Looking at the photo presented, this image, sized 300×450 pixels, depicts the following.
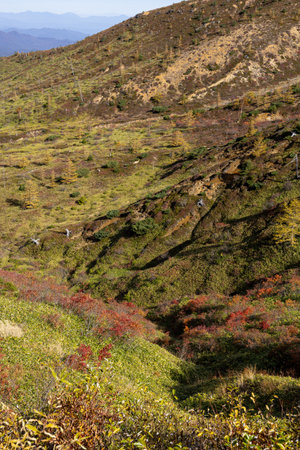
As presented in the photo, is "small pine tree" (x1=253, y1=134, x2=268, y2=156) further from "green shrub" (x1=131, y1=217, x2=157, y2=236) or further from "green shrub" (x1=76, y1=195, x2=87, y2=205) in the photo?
"green shrub" (x1=76, y1=195, x2=87, y2=205)

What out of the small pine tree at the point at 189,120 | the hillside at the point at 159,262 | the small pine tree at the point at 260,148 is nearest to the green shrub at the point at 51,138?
the hillside at the point at 159,262

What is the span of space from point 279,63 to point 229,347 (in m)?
119

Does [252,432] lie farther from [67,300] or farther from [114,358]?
[67,300]

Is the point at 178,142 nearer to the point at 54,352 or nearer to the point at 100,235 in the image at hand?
the point at 100,235

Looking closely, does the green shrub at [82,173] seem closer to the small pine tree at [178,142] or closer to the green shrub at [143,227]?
the small pine tree at [178,142]

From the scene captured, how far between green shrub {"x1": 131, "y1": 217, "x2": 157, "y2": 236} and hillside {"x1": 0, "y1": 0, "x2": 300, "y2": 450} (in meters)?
0.16

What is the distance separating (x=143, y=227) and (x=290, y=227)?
17067 mm

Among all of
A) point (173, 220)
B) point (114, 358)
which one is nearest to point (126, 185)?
point (173, 220)

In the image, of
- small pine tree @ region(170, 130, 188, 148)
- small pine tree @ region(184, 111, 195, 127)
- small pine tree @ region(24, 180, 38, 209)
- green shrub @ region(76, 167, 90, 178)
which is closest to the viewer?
small pine tree @ region(24, 180, 38, 209)

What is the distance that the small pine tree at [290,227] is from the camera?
2206cm

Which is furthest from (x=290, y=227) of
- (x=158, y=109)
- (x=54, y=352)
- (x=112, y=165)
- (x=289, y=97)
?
(x=158, y=109)

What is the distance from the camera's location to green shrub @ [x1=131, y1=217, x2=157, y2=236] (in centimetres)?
3384

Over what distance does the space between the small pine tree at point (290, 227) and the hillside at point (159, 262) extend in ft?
0.78

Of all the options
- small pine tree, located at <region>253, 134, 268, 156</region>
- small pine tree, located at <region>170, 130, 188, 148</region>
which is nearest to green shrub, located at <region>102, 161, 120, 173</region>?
small pine tree, located at <region>170, 130, 188, 148</region>
